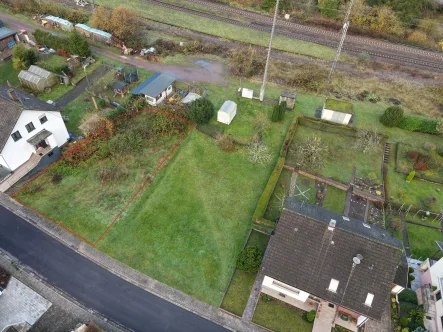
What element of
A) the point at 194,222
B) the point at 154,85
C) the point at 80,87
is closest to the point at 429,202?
the point at 194,222

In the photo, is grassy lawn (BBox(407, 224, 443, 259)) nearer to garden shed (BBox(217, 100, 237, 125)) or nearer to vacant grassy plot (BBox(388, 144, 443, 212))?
vacant grassy plot (BBox(388, 144, 443, 212))

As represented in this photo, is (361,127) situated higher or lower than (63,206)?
higher

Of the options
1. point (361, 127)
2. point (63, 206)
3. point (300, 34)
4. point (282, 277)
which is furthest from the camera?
point (300, 34)

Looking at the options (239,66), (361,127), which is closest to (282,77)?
Result: (239,66)

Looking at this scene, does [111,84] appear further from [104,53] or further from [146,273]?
[146,273]

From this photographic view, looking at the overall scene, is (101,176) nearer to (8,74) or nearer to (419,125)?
(8,74)

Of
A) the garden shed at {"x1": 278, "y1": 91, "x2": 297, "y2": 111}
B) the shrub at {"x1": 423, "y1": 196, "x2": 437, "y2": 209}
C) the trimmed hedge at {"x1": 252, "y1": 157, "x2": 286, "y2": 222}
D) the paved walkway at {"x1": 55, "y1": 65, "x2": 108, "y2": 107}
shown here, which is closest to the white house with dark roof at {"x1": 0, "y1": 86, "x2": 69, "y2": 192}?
the paved walkway at {"x1": 55, "y1": 65, "x2": 108, "y2": 107}
